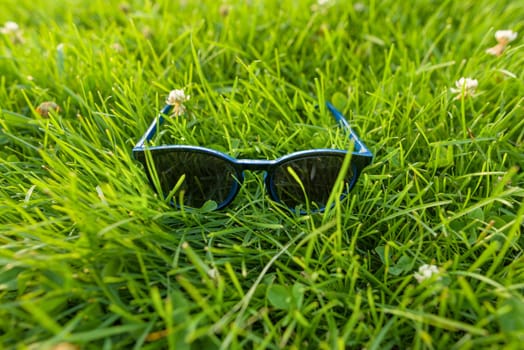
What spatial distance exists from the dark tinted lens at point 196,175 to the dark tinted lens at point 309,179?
15cm

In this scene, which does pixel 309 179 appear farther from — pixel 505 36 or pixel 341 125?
pixel 505 36

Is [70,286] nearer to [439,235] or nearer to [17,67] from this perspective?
[439,235]

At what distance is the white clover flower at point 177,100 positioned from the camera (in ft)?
5.32

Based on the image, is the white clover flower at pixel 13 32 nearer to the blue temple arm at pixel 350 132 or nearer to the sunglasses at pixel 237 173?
the sunglasses at pixel 237 173

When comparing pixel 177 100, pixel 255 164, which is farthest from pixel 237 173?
pixel 177 100

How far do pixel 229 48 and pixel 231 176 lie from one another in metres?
0.74

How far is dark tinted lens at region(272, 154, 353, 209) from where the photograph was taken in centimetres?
138

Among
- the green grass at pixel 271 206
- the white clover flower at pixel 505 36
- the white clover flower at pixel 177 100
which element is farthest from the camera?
the white clover flower at pixel 505 36

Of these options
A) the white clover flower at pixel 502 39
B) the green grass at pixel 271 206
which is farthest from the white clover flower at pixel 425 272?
the white clover flower at pixel 502 39

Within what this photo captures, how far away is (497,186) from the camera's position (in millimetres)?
1335

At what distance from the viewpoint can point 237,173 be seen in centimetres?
142

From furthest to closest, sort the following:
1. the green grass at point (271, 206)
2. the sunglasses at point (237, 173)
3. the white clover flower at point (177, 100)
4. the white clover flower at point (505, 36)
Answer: the white clover flower at point (505, 36)
the white clover flower at point (177, 100)
the sunglasses at point (237, 173)
the green grass at point (271, 206)

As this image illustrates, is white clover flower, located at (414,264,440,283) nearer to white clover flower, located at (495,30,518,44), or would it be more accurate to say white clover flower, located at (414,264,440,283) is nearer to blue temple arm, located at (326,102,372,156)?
blue temple arm, located at (326,102,372,156)

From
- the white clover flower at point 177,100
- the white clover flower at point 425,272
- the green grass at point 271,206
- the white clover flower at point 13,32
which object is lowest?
the white clover flower at point 425,272
